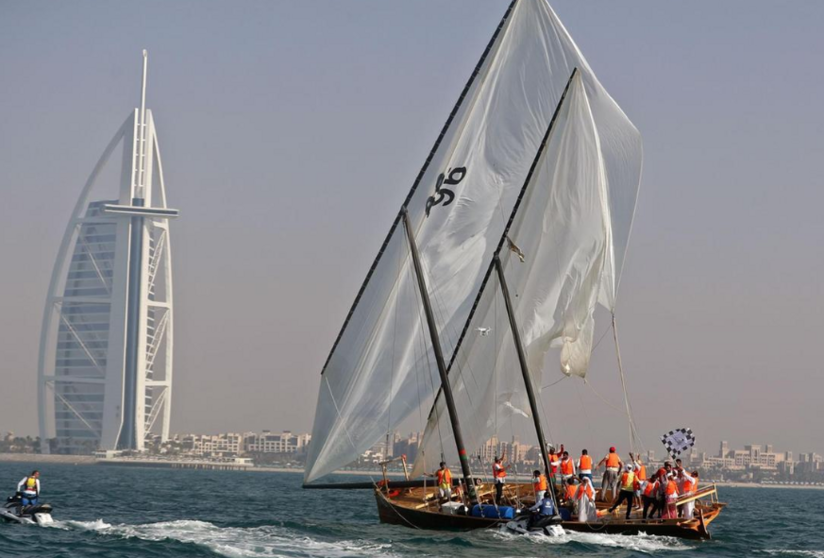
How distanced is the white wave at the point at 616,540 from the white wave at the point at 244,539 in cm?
499

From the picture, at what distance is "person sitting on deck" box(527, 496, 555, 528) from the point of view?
41125 mm

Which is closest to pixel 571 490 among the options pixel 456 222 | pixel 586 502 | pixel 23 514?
pixel 586 502

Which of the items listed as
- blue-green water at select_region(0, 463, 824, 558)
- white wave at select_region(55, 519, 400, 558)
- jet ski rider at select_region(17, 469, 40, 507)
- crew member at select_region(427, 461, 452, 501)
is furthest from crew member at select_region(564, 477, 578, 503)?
jet ski rider at select_region(17, 469, 40, 507)

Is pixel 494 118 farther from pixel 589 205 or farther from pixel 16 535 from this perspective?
pixel 16 535

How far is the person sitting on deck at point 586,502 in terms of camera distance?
42562mm

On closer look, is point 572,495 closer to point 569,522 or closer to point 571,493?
point 571,493

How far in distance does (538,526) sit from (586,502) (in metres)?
2.47

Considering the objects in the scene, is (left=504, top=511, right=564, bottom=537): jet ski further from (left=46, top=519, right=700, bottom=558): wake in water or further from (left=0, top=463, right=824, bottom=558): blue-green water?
(left=0, top=463, right=824, bottom=558): blue-green water

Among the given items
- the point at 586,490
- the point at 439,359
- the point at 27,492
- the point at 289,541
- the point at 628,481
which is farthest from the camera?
the point at 439,359

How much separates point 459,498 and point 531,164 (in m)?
12.8

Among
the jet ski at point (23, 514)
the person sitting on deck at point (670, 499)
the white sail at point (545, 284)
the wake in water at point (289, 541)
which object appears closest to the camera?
the wake in water at point (289, 541)

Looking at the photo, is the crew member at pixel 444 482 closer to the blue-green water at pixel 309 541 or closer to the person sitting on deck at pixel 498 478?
the person sitting on deck at pixel 498 478

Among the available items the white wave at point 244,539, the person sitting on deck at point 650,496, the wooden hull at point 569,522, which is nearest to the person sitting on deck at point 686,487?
the wooden hull at point 569,522

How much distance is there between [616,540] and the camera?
41.2 m
